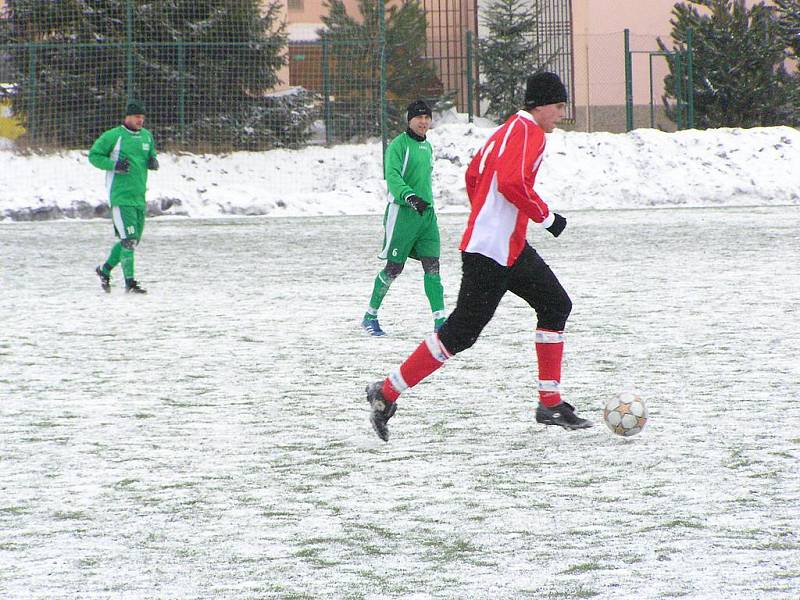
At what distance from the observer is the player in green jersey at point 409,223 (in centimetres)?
920

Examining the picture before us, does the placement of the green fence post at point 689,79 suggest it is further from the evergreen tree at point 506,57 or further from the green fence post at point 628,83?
the evergreen tree at point 506,57

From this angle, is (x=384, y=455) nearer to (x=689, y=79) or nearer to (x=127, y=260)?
(x=127, y=260)

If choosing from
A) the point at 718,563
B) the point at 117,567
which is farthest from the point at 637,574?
the point at 117,567

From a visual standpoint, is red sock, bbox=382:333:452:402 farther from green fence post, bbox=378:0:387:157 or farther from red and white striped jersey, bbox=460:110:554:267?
green fence post, bbox=378:0:387:157

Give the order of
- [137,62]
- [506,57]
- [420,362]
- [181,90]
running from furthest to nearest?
[506,57] → [181,90] → [137,62] → [420,362]

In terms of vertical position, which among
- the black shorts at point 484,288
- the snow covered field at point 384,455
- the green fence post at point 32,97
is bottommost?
the snow covered field at point 384,455

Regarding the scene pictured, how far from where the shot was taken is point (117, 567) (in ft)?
13.4

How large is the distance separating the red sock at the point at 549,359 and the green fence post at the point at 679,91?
22.4 meters

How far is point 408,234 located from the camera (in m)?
9.27

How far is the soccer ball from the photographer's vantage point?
580 cm

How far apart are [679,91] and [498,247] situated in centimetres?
2285

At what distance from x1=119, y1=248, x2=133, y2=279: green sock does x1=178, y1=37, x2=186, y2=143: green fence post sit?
13.8 metres

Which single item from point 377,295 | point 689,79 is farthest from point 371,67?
point 377,295

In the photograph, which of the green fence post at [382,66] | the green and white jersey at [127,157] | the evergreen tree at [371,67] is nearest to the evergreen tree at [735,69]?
the evergreen tree at [371,67]
